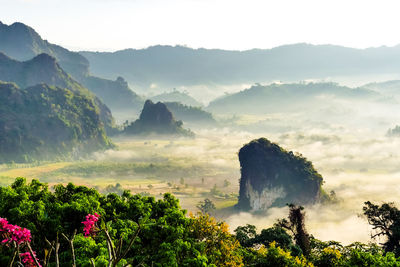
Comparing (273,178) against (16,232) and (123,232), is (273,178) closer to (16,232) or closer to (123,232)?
(123,232)

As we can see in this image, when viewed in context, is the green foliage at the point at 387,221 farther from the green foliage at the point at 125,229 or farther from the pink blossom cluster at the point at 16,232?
the pink blossom cluster at the point at 16,232

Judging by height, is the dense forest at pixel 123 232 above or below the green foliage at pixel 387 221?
above

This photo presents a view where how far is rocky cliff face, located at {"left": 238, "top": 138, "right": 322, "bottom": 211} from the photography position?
7343 inches

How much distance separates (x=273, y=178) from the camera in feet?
636

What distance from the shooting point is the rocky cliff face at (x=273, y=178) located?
186500mm

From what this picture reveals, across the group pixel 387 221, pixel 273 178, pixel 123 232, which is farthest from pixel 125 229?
pixel 273 178

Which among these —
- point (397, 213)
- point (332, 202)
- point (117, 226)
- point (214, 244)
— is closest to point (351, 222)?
point (332, 202)

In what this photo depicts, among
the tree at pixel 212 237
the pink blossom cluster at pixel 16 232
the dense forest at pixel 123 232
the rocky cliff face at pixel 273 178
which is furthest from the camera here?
the rocky cliff face at pixel 273 178

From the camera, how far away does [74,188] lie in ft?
141

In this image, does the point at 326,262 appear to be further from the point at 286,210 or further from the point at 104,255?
the point at 286,210

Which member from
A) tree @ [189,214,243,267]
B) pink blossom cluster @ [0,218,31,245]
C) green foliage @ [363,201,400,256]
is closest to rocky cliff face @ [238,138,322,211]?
green foliage @ [363,201,400,256]

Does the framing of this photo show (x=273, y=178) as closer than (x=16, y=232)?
No

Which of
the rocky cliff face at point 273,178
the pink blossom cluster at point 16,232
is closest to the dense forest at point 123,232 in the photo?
the pink blossom cluster at point 16,232

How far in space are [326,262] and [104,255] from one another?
29.5 metres
